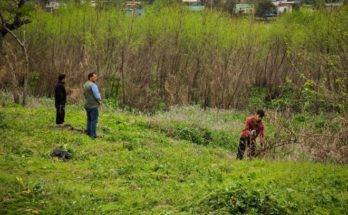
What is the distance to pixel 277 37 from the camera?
2891 cm

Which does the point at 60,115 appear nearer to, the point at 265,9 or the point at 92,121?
the point at 92,121

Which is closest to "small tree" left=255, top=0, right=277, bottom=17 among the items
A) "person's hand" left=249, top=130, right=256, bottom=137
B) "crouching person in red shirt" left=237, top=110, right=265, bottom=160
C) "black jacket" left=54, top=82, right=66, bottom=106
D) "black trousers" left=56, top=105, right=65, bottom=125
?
"black trousers" left=56, top=105, right=65, bottom=125

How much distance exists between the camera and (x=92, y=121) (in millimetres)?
14875

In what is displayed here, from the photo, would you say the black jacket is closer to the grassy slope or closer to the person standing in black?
the person standing in black

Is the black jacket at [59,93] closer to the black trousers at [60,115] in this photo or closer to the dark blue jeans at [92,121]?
the black trousers at [60,115]

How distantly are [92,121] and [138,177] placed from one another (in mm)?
4182

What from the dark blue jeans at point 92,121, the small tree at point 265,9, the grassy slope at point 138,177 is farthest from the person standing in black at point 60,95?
the small tree at point 265,9

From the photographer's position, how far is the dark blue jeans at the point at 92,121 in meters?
14.7

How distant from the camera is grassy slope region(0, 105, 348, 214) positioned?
362 inches

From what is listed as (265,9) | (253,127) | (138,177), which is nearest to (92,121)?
(138,177)

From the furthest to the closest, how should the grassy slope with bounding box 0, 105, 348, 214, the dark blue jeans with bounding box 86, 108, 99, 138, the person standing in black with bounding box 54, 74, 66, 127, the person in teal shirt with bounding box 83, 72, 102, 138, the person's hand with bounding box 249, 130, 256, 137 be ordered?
the person standing in black with bounding box 54, 74, 66, 127 < the dark blue jeans with bounding box 86, 108, 99, 138 < the person in teal shirt with bounding box 83, 72, 102, 138 < the person's hand with bounding box 249, 130, 256, 137 < the grassy slope with bounding box 0, 105, 348, 214

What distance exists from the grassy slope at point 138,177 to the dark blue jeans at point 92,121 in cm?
39

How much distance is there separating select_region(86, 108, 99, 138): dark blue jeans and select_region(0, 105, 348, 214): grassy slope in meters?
0.39

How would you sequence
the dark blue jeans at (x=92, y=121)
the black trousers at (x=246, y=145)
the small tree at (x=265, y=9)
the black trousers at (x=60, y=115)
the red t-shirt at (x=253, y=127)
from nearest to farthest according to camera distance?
the red t-shirt at (x=253, y=127) → the black trousers at (x=246, y=145) → the dark blue jeans at (x=92, y=121) → the black trousers at (x=60, y=115) → the small tree at (x=265, y=9)
